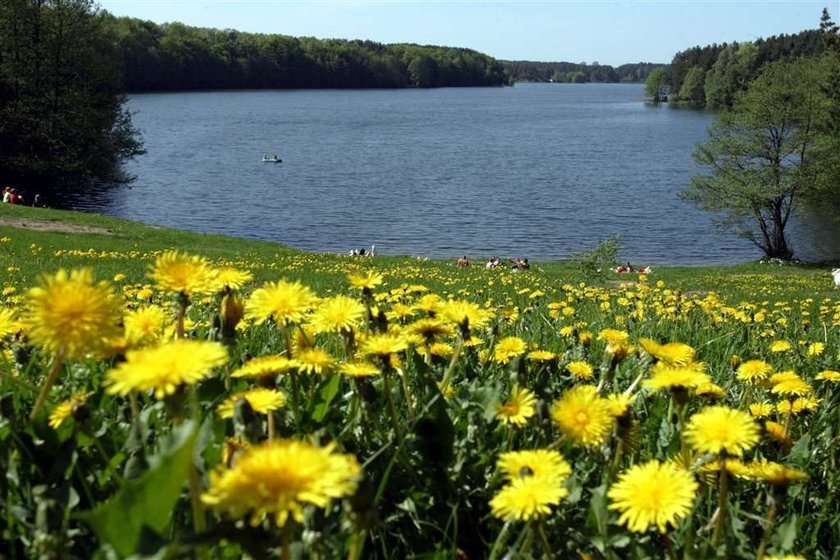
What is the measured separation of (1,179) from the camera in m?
38.4

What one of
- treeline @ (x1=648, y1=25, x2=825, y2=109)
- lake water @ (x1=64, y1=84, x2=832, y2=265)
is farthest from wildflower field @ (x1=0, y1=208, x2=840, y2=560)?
treeline @ (x1=648, y1=25, x2=825, y2=109)

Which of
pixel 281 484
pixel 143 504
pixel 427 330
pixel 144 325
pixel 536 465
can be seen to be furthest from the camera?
pixel 427 330

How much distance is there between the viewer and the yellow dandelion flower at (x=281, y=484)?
81 centimetres

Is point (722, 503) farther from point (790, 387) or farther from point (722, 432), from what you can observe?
point (790, 387)

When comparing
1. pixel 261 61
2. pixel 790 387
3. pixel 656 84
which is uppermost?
pixel 261 61

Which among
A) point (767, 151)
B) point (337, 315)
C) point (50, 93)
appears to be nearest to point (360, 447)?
point (337, 315)

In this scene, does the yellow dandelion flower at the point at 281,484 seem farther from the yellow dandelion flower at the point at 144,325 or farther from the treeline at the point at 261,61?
the treeline at the point at 261,61

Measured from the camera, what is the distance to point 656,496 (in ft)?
3.85

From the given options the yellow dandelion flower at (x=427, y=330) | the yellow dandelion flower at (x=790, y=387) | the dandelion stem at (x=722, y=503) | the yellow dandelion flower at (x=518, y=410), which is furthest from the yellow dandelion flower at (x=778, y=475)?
the yellow dandelion flower at (x=427, y=330)

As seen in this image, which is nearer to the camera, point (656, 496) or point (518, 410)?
point (656, 496)

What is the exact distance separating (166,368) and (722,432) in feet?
2.89

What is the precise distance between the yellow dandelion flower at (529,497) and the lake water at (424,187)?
27206mm

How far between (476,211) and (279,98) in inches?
3910

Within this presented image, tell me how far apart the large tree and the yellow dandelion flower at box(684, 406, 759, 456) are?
38.7m
